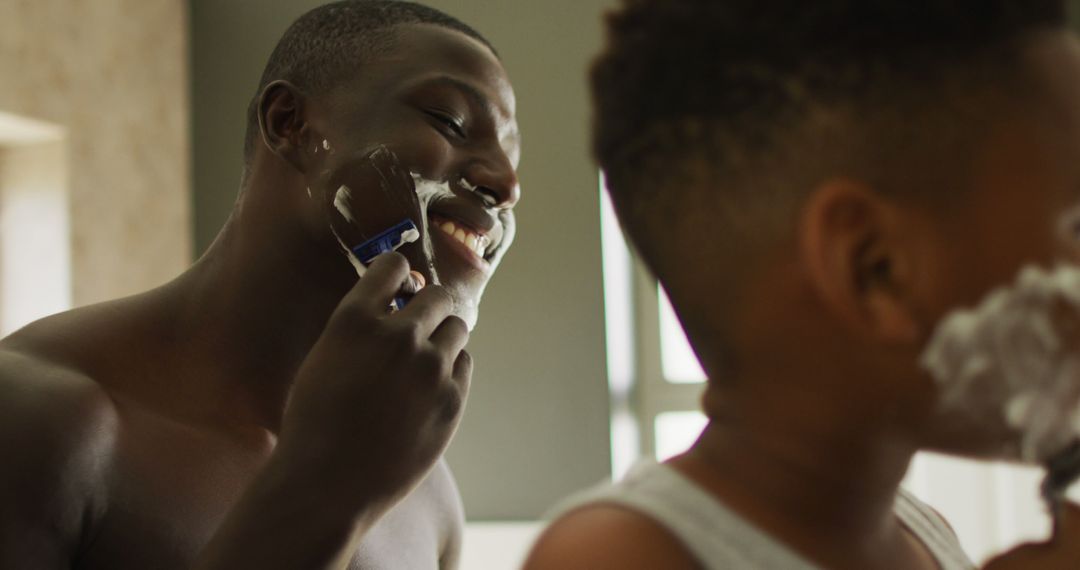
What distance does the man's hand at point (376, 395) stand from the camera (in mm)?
587

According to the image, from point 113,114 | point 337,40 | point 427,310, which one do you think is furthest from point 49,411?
point 113,114

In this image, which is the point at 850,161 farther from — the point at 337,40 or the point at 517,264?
the point at 517,264

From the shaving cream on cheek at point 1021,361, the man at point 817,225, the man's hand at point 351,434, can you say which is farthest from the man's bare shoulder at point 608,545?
the man's hand at point 351,434

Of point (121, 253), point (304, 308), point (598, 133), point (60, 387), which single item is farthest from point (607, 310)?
point (598, 133)

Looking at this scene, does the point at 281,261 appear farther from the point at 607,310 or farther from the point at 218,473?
the point at 607,310

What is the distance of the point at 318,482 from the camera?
22.8 inches

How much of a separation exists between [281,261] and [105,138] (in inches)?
73.3

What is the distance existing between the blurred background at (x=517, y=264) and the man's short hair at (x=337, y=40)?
147 centimetres

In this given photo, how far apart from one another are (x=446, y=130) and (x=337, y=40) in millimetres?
154

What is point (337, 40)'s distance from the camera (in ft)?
2.84

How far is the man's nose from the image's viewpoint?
80 centimetres

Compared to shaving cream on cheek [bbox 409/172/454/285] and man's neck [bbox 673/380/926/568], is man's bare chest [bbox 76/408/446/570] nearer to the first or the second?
shaving cream on cheek [bbox 409/172/454/285]

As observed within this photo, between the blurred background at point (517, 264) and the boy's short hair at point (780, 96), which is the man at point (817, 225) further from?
the blurred background at point (517, 264)

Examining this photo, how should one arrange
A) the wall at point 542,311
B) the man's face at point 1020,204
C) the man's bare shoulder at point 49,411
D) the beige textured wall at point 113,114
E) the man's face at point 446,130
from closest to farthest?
the man's face at point 1020,204, the man's bare shoulder at point 49,411, the man's face at point 446,130, the beige textured wall at point 113,114, the wall at point 542,311
